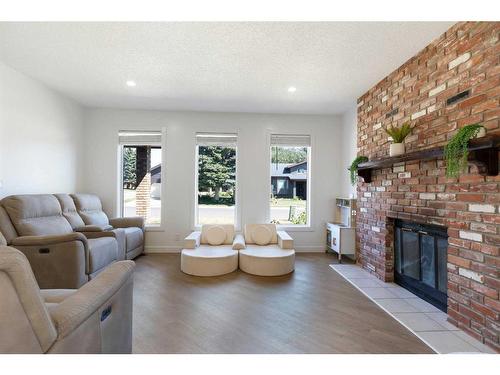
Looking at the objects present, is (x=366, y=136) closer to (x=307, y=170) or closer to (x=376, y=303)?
(x=307, y=170)

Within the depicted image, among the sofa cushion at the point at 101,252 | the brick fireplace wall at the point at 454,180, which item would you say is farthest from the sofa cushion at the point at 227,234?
the brick fireplace wall at the point at 454,180

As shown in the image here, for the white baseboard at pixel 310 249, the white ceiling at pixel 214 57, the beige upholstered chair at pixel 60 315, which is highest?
the white ceiling at pixel 214 57

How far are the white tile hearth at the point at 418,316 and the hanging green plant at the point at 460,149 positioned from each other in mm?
1280

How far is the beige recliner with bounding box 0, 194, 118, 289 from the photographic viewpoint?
8.57 ft

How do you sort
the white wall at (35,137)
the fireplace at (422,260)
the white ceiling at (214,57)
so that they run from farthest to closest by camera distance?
1. the white wall at (35,137)
2. the fireplace at (422,260)
3. the white ceiling at (214,57)

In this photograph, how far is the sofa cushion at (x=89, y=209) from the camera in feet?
12.7

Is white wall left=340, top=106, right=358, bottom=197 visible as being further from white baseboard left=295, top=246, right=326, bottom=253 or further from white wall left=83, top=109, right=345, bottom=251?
white baseboard left=295, top=246, right=326, bottom=253

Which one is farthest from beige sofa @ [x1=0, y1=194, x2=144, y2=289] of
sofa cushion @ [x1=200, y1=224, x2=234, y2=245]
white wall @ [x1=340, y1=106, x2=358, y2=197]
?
white wall @ [x1=340, y1=106, x2=358, y2=197]

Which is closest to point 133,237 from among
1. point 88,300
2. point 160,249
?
point 160,249

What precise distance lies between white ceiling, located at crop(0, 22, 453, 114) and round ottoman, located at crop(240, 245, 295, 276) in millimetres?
2354

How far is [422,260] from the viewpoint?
278cm

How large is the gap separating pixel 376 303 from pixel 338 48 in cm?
264

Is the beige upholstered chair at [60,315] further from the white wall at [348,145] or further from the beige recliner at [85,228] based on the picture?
the white wall at [348,145]

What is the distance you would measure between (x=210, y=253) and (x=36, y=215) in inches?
84.9
